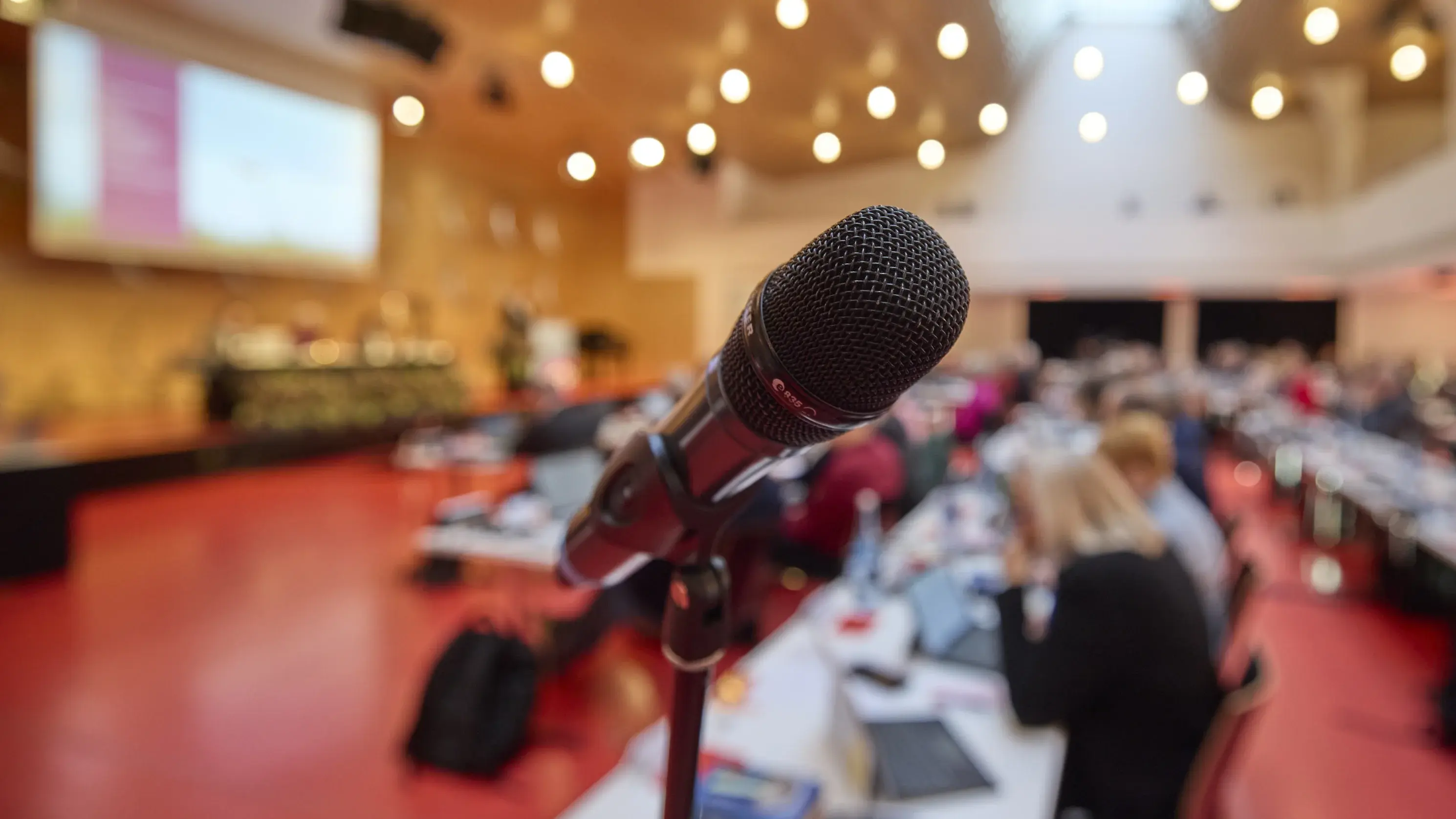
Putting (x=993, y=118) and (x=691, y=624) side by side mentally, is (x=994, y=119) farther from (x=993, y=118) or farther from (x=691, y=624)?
(x=691, y=624)

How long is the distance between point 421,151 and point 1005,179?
13.1 m

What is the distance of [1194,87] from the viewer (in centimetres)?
173

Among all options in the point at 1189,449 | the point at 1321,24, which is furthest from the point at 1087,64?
the point at 1189,449

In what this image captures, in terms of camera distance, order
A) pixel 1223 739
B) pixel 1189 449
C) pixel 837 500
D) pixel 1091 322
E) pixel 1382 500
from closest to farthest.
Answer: pixel 1223 739, pixel 837 500, pixel 1382 500, pixel 1189 449, pixel 1091 322

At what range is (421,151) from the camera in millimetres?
13070

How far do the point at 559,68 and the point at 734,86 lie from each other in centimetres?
61

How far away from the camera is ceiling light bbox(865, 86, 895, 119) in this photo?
170 cm

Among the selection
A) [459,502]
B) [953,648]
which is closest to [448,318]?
[459,502]

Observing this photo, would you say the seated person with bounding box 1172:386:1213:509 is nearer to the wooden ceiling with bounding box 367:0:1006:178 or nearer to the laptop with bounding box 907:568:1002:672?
the laptop with bounding box 907:568:1002:672

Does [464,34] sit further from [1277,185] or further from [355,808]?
[1277,185]

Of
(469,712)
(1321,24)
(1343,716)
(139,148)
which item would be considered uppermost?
(139,148)

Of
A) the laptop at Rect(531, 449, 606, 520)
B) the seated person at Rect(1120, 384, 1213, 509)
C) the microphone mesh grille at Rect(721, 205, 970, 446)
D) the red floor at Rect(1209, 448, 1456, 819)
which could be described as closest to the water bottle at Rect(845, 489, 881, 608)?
the laptop at Rect(531, 449, 606, 520)

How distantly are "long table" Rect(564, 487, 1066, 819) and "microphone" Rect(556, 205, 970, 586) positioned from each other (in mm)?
806

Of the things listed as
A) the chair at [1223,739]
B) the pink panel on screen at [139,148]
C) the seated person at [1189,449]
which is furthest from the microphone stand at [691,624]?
the pink panel on screen at [139,148]
